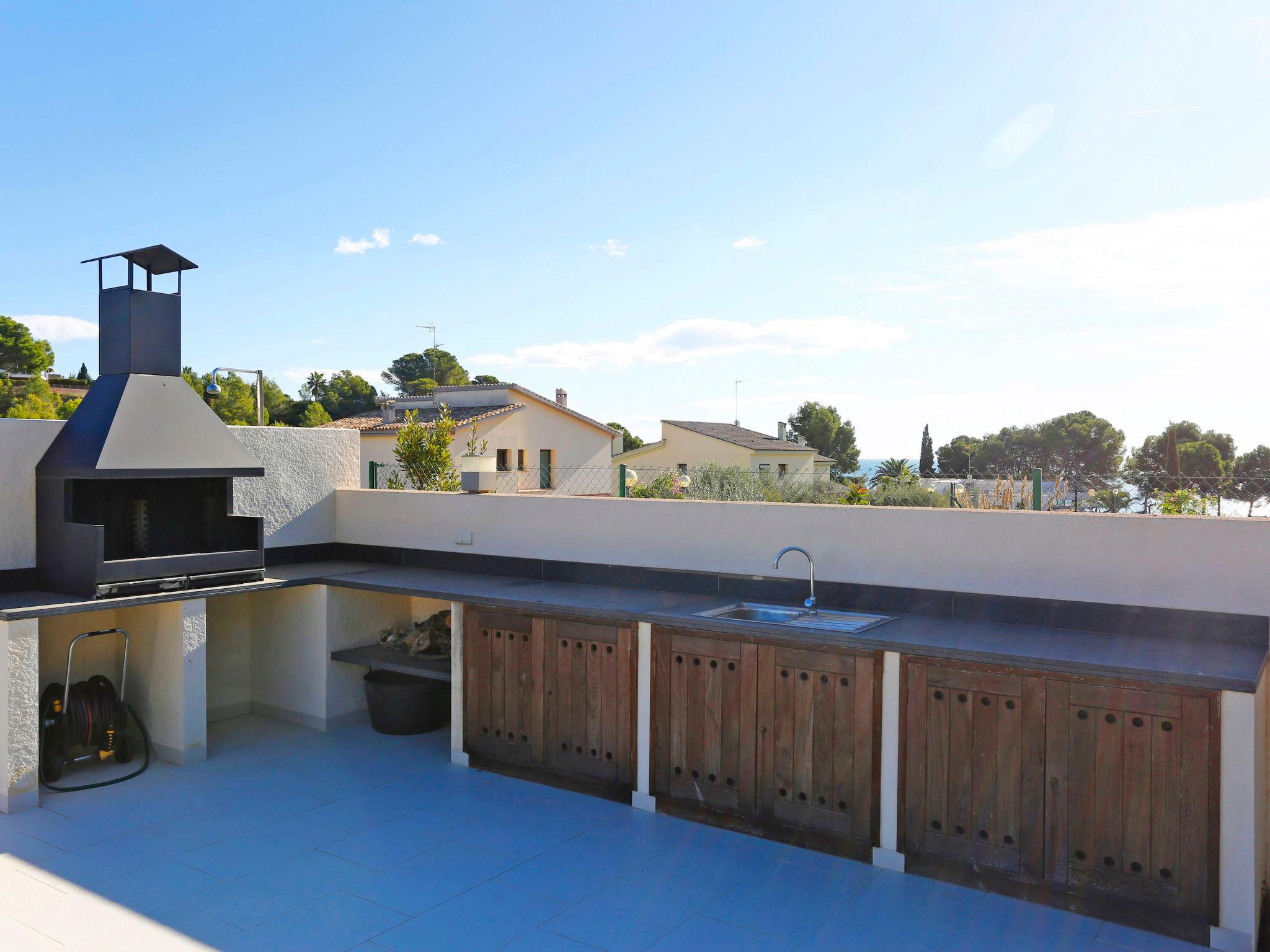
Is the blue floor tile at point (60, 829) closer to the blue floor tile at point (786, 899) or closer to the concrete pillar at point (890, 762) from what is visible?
the blue floor tile at point (786, 899)

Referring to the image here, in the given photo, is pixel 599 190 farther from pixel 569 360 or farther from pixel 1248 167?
pixel 569 360

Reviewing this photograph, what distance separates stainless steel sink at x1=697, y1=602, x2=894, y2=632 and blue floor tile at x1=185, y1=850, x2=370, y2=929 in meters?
1.65

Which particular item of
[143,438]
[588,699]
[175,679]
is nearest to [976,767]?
[588,699]

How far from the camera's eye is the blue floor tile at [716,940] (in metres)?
2.42

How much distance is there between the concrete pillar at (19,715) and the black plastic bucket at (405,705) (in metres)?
1.55

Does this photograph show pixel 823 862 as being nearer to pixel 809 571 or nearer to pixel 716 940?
pixel 716 940

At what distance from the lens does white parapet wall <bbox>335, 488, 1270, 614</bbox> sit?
2.89 metres

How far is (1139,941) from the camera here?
2420 millimetres

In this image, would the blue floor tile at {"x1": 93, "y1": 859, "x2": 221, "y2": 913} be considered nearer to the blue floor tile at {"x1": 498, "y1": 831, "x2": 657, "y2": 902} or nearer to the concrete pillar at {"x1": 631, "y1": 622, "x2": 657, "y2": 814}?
the blue floor tile at {"x1": 498, "y1": 831, "x2": 657, "y2": 902}

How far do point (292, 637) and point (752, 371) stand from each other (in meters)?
21.1

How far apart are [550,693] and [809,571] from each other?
4.26ft

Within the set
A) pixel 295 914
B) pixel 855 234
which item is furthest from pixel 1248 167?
pixel 295 914

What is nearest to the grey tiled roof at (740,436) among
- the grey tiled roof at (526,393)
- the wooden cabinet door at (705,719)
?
the grey tiled roof at (526,393)

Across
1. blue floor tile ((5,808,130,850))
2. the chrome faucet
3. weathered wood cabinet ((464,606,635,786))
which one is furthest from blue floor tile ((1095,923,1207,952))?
blue floor tile ((5,808,130,850))
